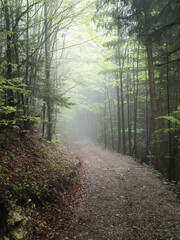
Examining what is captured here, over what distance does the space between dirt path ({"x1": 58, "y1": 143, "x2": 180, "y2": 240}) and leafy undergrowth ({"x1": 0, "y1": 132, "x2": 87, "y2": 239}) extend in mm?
492

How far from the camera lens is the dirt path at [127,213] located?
366 cm

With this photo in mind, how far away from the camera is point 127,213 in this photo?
4.52 metres

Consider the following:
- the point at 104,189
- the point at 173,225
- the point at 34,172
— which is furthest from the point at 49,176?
the point at 173,225

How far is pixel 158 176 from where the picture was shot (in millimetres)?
7645

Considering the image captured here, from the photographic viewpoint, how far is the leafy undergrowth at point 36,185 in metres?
3.82

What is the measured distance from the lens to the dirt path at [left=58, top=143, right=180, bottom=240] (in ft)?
12.0

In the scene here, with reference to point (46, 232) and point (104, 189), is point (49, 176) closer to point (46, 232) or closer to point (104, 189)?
point (46, 232)

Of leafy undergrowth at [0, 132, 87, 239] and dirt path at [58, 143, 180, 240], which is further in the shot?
leafy undergrowth at [0, 132, 87, 239]

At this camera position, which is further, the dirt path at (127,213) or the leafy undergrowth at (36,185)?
the leafy undergrowth at (36,185)

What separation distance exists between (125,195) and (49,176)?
3.08 m

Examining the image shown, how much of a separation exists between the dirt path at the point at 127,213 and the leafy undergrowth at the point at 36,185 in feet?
1.62

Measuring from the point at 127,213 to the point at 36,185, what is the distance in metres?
3.01

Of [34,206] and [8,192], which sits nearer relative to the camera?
[8,192]

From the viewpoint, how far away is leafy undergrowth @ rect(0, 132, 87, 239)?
3.82m
